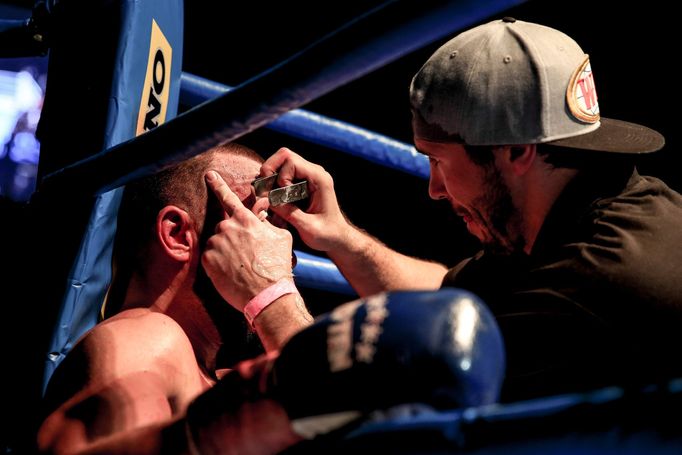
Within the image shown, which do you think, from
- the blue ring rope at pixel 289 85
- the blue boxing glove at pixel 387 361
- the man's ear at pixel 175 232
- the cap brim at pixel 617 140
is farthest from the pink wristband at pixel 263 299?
the blue boxing glove at pixel 387 361

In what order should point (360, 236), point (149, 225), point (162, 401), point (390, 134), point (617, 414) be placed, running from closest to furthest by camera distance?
point (617, 414), point (162, 401), point (149, 225), point (360, 236), point (390, 134)

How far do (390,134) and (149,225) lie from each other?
174cm

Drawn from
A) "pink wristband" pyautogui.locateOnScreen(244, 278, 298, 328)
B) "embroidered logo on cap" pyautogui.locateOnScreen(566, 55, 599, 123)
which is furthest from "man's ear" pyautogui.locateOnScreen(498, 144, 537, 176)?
"pink wristband" pyautogui.locateOnScreen(244, 278, 298, 328)

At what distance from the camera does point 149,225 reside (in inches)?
57.9

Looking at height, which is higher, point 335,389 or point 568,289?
point 335,389

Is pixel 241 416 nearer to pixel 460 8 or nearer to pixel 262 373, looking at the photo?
pixel 262 373

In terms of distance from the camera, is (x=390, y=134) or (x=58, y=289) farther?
(x=390, y=134)

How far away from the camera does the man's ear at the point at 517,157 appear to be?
143 centimetres

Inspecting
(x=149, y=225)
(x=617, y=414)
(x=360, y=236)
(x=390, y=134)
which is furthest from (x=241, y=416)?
(x=390, y=134)

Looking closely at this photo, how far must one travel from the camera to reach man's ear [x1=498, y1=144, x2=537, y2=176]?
4.70 feet

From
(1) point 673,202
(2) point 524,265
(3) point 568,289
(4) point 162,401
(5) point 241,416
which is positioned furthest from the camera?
(2) point 524,265

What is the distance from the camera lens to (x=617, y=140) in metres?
1.43

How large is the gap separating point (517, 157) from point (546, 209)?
0.11 metres

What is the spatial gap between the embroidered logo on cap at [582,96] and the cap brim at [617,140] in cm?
3
